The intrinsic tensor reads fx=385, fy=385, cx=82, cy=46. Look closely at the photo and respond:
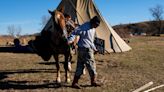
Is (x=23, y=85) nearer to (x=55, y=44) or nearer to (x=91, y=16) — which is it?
(x=55, y=44)

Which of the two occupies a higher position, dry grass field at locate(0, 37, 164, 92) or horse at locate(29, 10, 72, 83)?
horse at locate(29, 10, 72, 83)

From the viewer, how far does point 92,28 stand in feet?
35.9

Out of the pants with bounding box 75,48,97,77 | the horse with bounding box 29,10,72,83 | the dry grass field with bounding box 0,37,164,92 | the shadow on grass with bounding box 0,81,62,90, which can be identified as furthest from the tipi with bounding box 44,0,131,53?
the pants with bounding box 75,48,97,77

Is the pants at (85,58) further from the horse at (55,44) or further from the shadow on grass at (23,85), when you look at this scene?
the shadow on grass at (23,85)

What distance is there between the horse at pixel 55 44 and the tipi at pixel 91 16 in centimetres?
953

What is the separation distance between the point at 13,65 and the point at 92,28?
8154 millimetres

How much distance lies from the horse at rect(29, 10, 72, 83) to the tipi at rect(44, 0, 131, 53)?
953cm

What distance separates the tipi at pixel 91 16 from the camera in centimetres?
2331

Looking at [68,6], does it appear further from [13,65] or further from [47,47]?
[47,47]

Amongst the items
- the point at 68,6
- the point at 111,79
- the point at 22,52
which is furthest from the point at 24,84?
the point at 22,52

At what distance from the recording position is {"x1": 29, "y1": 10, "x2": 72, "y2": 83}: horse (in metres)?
11.3

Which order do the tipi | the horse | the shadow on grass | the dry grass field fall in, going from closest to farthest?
the horse
the dry grass field
the shadow on grass
the tipi

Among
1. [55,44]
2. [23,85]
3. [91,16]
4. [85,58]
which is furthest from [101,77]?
[91,16]

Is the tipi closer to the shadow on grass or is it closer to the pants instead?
the shadow on grass
